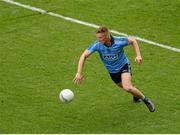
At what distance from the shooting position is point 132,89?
1495 centimetres

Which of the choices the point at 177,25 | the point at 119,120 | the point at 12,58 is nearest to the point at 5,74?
the point at 12,58

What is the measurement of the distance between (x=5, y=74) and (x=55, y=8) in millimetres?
4777

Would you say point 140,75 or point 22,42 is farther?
point 22,42

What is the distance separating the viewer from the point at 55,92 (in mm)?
16422

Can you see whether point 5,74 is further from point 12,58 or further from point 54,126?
point 54,126

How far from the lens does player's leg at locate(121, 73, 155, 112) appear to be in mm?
14930

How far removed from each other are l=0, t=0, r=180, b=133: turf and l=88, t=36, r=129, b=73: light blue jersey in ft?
3.51

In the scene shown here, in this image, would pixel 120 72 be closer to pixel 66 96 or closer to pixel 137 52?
pixel 137 52

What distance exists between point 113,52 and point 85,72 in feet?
8.79

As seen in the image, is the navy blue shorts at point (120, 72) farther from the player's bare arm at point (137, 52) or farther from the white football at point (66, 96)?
the white football at point (66, 96)

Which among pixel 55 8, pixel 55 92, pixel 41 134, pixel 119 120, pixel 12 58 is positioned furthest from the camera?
pixel 55 8

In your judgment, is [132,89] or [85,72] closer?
[132,89]

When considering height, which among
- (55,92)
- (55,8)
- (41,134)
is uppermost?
(55,8)

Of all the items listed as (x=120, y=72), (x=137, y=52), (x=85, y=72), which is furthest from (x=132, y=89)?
(x=85, y=72)
